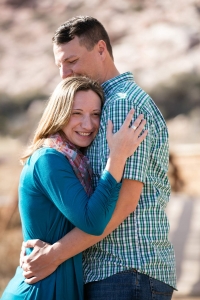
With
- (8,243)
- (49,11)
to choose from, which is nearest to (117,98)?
(8,243)

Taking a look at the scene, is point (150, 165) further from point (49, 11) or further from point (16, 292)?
point (49, 11)

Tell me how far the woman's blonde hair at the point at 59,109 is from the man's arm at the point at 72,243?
26cm

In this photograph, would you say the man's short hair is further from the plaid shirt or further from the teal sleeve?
the teal sleeve

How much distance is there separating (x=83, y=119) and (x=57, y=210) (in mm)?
282

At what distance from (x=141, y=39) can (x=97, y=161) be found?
7284 mm

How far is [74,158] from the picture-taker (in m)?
1.83

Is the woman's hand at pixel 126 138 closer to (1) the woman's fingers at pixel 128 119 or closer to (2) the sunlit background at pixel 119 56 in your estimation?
(1) the woman's fingers at pixel 128 119

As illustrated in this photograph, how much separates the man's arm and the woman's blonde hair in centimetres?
26

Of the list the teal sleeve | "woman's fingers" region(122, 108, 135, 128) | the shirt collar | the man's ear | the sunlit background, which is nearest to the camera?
the teal sleeve

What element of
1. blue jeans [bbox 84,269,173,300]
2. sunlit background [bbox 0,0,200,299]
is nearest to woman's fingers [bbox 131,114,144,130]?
blue jeans [bbox 84,269,173,300]

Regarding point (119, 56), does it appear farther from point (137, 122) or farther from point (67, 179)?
point (67, 179)

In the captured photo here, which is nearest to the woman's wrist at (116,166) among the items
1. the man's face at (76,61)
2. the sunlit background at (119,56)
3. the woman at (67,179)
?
the woman at (67,179)

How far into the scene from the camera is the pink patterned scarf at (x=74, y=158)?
5.97 feet

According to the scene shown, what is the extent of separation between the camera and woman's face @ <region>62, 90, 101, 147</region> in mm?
1867
